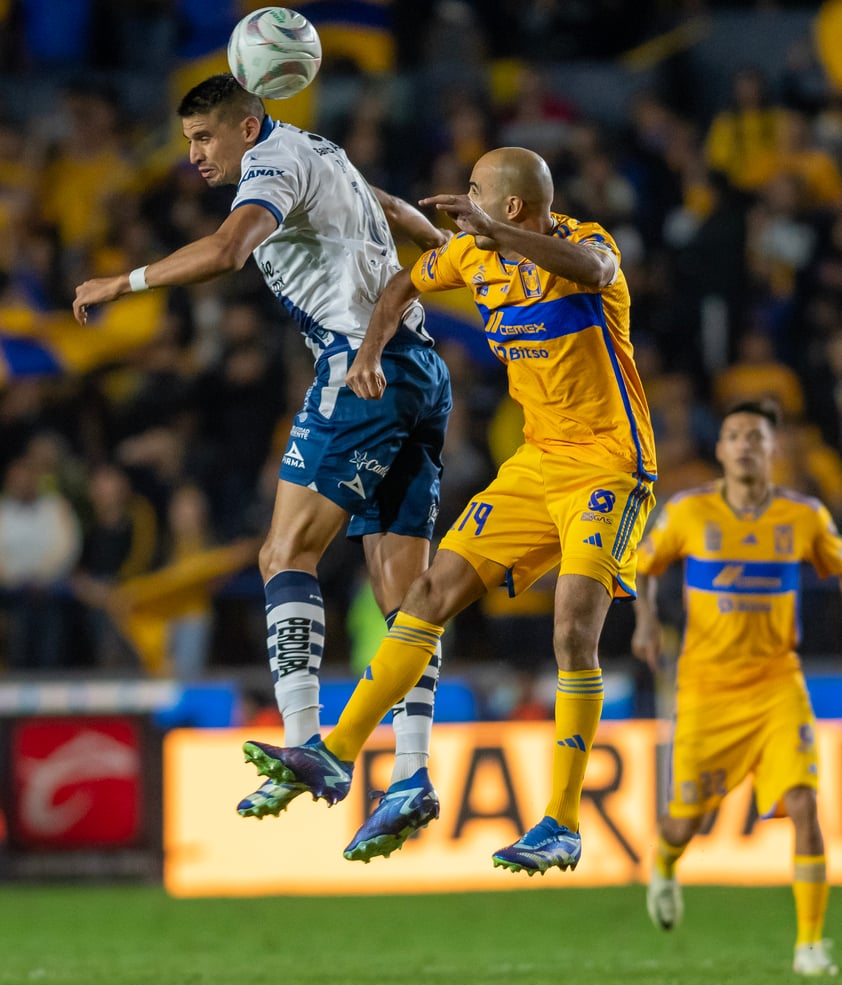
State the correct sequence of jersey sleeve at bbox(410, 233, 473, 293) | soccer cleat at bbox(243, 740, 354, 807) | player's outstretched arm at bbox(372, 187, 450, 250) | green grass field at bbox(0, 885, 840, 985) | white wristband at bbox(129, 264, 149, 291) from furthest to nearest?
green grass field at bbox(0, 885, 840, 985)
player's outstretched arm at bbox(372, 187, 450, 250)
jersey sleeve at bbox(410, 233, 473, 293)
soccer cleat at bbox(243, 740, 354, 807)
white wristband at bbox(129, 264, 149, 291)

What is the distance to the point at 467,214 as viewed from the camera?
18.7 ft

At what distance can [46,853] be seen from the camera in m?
11.9

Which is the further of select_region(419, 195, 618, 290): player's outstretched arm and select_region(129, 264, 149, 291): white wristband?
select_region(129, 264, 149, 291): white wristband

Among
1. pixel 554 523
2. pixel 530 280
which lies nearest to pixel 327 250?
pixel 530 280

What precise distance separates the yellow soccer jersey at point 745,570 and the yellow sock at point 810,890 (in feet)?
3.11

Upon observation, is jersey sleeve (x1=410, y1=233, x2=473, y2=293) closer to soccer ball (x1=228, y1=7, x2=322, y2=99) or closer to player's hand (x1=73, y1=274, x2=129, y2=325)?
soccer ball (x1=228, y1=7, x2=322, y2=99)

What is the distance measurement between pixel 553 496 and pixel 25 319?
8739 millimetres

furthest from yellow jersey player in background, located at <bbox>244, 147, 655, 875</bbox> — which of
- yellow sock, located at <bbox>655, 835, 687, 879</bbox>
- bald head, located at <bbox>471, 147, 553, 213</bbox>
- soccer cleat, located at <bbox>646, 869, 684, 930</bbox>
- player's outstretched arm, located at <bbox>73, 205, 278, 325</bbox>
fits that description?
soccer cleat, located at <bbox>646, 869, 684, 930</bbox>

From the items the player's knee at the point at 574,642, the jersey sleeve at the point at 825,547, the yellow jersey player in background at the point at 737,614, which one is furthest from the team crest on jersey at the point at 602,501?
the jersey sleeve at the point at 825,547

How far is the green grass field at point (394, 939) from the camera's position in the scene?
325 inches

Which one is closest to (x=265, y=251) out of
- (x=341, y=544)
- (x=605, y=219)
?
(x=341, y=544)

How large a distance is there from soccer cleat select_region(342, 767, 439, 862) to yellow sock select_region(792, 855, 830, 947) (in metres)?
2.71

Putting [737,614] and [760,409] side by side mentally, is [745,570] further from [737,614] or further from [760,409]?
[760,409]

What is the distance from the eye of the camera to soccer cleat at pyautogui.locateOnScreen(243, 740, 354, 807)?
236 inches
